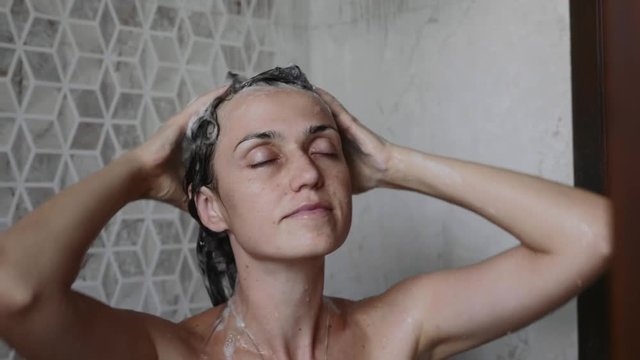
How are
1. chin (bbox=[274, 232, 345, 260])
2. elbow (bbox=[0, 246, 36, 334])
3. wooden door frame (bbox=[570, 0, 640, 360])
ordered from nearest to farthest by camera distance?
wooden door frame (bbox=[570, 0, 640, 360]) < elbow (bbox=[0, 246, 36, 334]) < chin (bbox=[274, 232, 345, 260])

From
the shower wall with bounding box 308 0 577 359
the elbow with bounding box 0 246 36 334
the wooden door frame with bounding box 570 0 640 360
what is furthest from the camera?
the shower wall with bounding box 308 0 577 359

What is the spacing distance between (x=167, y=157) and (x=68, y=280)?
0.27 meters

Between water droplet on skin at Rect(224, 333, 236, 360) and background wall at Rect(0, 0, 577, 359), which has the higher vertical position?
background wall at Rect(0, 0, 577, 359)

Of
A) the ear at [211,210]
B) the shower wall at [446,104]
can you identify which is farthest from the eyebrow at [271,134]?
the shower wall at [446,104]

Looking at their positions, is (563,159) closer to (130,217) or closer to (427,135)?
(427,135)

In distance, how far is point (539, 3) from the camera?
4.43 feet

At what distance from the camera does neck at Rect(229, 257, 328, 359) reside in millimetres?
1087

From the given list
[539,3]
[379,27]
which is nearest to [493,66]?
[539,3]

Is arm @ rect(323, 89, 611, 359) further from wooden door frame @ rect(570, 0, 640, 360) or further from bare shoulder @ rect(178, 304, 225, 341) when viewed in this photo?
wooden door frame @ rect(570, 0, 640, 360)

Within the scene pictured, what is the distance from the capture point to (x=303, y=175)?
1.00 m

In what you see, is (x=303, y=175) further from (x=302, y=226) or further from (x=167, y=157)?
(x=167, y=157)

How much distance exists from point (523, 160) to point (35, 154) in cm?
94

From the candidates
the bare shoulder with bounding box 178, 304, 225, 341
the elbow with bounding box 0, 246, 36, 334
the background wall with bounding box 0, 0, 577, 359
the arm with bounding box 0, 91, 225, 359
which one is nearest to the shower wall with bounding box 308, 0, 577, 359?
the background wall with bounding box 0, 0, 577, 359

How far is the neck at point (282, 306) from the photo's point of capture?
1087 mm
